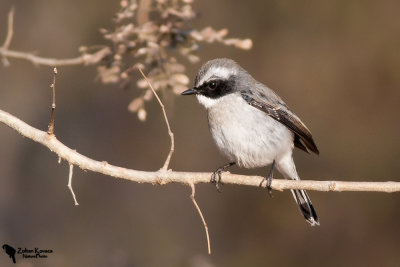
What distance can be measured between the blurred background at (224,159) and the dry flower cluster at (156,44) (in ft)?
13.8

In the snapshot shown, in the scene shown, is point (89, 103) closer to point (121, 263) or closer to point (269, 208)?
point (269, 208)

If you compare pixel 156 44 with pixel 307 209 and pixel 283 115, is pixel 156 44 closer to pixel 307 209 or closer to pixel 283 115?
pixel 283 115

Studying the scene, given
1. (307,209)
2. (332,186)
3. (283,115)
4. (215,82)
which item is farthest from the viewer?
(307,209)

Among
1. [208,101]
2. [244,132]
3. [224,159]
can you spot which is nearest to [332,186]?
[244,132]

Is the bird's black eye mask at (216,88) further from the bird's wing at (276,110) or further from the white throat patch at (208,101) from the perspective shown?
the bird's wing at (276,110)

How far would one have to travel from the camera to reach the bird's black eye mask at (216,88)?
5.89m

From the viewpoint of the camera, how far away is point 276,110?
595 centimetres

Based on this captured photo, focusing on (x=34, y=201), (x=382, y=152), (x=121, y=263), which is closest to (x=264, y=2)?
(x=382, y=152)

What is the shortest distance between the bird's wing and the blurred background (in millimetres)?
3004

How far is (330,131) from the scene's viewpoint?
952 cm

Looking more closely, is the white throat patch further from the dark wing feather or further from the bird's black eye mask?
the dark wing feather

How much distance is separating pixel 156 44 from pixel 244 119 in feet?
4.12

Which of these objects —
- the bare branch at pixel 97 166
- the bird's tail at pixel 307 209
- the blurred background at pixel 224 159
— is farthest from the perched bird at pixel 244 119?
the blurred background at pixel 224 159

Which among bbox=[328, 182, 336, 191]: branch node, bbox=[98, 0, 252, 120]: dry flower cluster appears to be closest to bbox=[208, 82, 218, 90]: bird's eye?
bbox=[98, 0, 252, 120]: dry flower cluster
